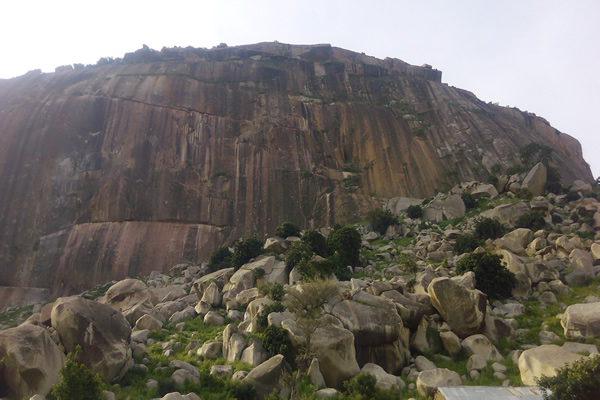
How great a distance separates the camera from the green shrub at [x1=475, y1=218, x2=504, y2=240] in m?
35.0

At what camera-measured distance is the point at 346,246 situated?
1313 inches

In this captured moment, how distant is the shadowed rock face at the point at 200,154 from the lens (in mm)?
45875

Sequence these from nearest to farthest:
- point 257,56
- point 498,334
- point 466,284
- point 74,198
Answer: point 498,334 < point 466,284 < point 74,198 < point 257,56

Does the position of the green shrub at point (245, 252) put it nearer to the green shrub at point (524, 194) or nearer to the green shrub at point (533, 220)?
the green shrub at point (533, 220)

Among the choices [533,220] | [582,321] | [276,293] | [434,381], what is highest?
[533,220]

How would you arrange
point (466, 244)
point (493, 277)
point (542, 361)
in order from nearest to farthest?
point (542, 361) < point (493, 277) < point (466, 244)

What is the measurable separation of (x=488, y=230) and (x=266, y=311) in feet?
76.0

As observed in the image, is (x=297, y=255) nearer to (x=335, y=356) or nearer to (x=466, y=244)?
(x=466, y=244)

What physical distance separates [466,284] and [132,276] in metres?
34.9

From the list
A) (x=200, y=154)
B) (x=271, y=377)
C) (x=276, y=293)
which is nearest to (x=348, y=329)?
(x=271, y=377)

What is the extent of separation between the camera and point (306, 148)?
5978cm

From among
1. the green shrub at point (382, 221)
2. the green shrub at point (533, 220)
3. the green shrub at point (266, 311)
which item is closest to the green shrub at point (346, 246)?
the green shrub at point (382, 221)

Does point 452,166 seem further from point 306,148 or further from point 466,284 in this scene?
point 466,284

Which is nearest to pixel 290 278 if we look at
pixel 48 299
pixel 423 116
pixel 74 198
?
pixel 48 299
